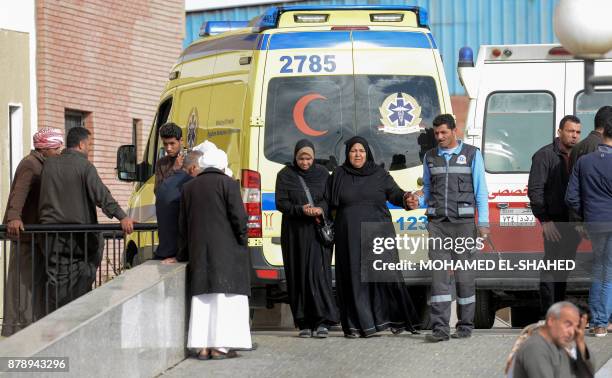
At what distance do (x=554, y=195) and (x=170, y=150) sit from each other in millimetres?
3081

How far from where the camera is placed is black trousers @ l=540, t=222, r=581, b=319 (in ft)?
39.4

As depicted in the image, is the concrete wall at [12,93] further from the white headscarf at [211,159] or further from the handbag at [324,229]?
the white headscarf at [211,159]

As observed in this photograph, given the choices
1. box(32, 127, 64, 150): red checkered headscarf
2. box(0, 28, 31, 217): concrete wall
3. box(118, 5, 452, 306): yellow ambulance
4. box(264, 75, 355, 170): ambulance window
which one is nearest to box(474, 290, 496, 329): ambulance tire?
box(118, 5, 452, 306): yellow ambulance

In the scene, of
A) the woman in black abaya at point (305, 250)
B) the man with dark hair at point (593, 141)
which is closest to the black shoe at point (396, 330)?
the woman in black abaya at point (305, 250)

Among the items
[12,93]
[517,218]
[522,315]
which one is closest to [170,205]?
[517,218]

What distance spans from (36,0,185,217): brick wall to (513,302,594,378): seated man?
14099mm

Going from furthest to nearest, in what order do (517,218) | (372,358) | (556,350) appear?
(517,218) < (372,358) < (556,350)

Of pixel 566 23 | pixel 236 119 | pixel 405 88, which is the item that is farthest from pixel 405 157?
pixel 566 23

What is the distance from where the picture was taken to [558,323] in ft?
24.0

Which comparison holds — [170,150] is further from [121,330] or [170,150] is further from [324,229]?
[121,330]

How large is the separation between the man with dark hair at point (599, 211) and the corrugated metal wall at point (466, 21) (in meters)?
16.2

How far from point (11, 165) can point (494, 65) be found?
823cm

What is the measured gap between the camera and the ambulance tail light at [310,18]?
12836 mm

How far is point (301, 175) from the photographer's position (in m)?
12.0
